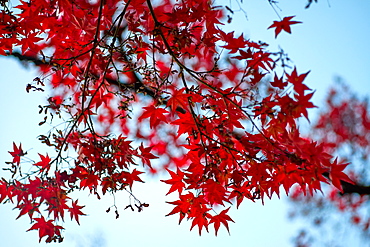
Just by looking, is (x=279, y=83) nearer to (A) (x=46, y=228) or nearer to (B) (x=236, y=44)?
(B) (x=236, y=44)

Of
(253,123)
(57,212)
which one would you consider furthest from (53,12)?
(253,123)

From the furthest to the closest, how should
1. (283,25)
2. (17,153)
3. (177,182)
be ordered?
1. (17,153)
2. (177,182)
3. (283,25)

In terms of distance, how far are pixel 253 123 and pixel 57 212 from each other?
1100 mm

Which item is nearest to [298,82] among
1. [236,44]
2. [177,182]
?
[236,44]

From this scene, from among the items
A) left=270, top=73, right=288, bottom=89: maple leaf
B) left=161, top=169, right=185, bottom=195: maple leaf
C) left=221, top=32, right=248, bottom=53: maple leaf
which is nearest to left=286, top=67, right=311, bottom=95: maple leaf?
left=270, top=73, right=288, bottom=89: maple leaf

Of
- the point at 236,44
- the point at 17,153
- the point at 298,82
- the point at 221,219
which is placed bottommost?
the point at 221,219

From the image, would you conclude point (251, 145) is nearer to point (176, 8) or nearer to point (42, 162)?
point (176, 8)

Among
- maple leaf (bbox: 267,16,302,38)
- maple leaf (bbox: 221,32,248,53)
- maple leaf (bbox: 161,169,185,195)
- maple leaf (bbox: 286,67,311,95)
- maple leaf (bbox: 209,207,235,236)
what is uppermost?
maple leaf (bbox: 221,32,248,53)

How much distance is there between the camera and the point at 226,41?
1713 mm

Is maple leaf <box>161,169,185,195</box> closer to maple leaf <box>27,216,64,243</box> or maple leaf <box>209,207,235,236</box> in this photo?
maple leaf <box>209,207,235,236</box>

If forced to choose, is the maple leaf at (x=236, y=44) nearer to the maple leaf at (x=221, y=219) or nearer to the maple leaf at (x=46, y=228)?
the maple leaf at (x=221, y=219)

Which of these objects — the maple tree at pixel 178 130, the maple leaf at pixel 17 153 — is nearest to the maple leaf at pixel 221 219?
the maple tree at pixel 178 130

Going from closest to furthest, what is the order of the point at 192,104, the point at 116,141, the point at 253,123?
the point at 253,123
the point at 192,104
the point at 116,141

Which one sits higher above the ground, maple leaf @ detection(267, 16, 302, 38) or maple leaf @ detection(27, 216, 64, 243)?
maple leaf @ detection(267, 16, 302, 38)
